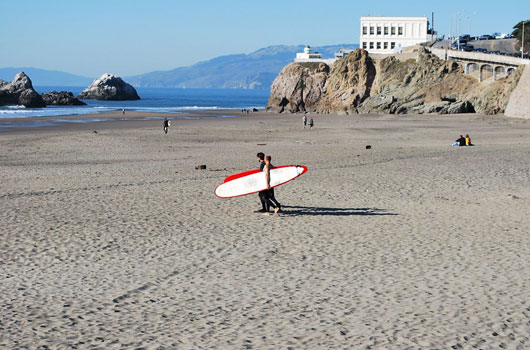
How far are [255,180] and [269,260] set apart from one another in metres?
4.38

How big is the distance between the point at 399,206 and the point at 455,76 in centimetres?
6669

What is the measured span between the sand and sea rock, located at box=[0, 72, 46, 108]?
287 feet

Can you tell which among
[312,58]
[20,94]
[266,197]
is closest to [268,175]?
[266,197]

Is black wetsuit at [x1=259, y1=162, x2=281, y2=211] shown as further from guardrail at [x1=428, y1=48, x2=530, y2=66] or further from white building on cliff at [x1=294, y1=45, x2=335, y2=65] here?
white building on cliff at [x1=294, y1=45, x2=335, y2=65]

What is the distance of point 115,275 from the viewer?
35.7ft

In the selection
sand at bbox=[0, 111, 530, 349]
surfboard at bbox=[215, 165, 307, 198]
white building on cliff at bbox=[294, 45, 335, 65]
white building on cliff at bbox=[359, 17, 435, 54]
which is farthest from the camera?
white building on cliff at bbox=[359, 17, 435, 54]

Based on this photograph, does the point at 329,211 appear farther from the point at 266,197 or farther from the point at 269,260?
the point at 269,260

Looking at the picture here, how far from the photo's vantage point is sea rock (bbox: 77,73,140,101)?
158 m

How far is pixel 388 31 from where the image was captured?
374ft

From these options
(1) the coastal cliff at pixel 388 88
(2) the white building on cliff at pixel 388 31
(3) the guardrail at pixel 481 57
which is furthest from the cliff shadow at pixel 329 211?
(2) the white building on cliff at pixel 388 31

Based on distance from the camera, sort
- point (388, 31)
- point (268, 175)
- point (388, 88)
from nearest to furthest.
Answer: point (268, 175)
point (388, 88)
point (388, 31)

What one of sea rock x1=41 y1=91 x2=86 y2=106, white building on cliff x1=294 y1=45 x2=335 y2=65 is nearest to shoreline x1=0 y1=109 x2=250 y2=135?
white building on cliff x1=294 y1=45 x2=335 y2=65

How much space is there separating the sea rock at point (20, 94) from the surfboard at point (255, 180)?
315 feet

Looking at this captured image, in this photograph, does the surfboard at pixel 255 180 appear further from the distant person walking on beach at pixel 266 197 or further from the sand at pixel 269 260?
the sand at pixel 269 260
